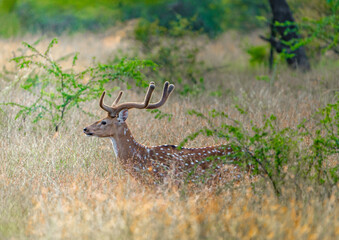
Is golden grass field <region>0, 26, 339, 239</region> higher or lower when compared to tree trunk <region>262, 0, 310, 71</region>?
lower

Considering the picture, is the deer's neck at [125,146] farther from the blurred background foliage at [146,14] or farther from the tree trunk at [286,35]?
the blurred background foliage at [146,14]

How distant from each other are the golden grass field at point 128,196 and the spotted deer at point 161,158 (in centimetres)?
20

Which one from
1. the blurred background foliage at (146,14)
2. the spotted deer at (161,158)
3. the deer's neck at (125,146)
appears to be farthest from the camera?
the blurred background foliage at (146,14)

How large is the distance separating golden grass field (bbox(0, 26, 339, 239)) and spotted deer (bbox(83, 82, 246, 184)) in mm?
197

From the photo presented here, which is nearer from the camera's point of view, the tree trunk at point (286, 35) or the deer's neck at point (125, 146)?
the deer's neck at point (125, 146)

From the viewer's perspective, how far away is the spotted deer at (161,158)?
5852mm

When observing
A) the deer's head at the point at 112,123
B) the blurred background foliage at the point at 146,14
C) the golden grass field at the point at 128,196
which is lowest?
the golden grass field at the point at 128,196

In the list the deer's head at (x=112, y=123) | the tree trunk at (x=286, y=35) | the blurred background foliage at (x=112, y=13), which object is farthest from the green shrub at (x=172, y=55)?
the blurred background foliage at (x=112, y=13)

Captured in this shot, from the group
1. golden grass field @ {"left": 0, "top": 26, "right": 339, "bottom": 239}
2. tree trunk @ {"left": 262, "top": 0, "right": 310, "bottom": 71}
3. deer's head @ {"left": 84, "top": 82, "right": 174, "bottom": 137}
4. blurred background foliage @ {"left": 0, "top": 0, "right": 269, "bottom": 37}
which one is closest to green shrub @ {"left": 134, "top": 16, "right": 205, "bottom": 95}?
tree trunk @ {"left": 262, "top": 0, "right": 310, "bottom": 71}

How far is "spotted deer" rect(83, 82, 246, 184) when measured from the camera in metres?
5.85

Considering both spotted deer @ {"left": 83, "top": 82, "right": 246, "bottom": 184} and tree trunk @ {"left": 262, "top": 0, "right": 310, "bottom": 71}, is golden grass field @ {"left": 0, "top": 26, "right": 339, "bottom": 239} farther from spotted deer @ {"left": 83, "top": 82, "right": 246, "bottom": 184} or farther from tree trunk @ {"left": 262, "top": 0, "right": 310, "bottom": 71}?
tree trunk @ {"left": 262, "top": 0, "right": 310, "bottom": 71}

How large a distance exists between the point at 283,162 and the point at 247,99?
4.27 meters

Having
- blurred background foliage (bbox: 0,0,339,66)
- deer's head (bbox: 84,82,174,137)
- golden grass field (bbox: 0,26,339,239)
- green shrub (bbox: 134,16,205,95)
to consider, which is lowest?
golden grass field (bbox: 0,26,339,239)

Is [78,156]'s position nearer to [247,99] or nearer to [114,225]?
Result: [114,225]
